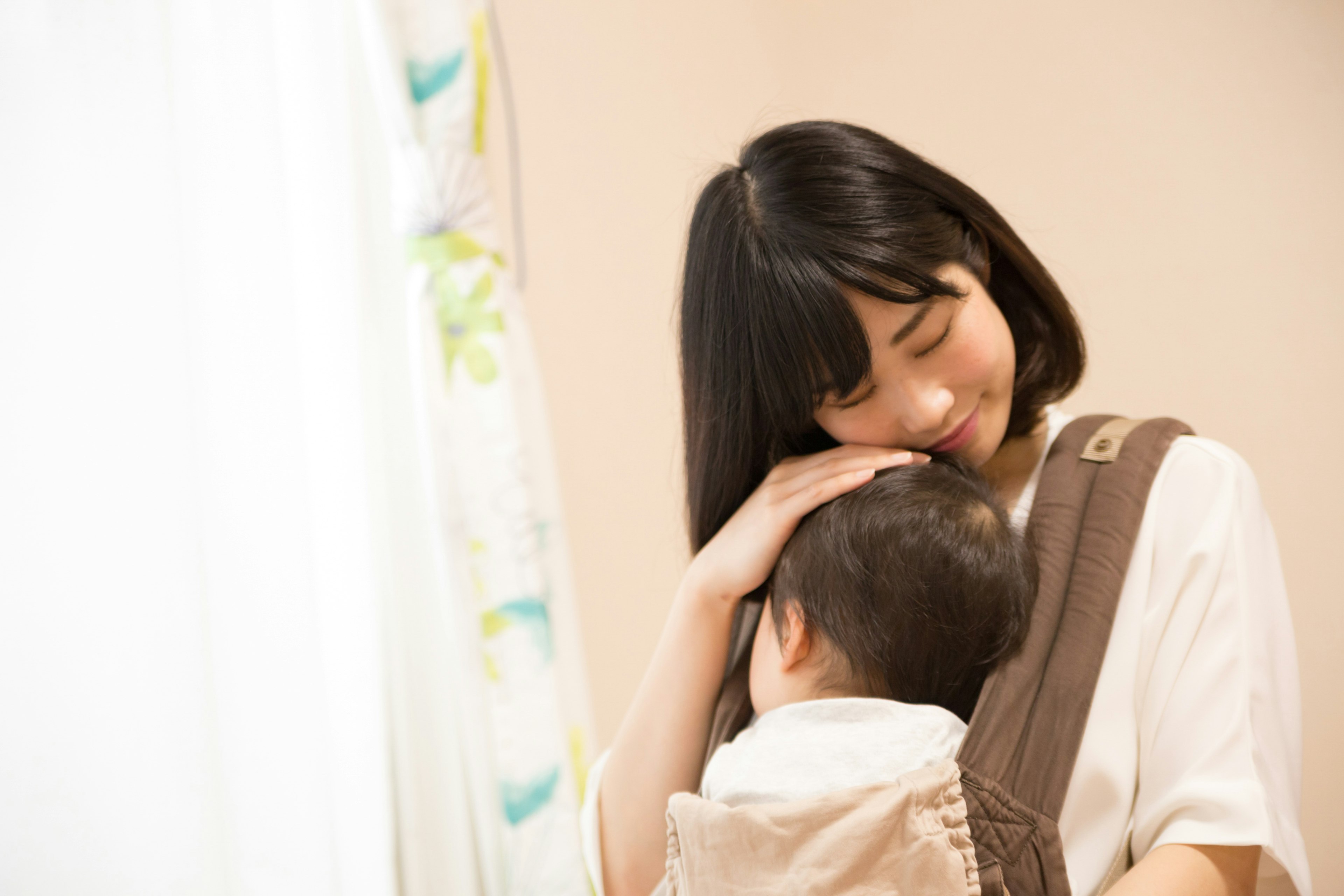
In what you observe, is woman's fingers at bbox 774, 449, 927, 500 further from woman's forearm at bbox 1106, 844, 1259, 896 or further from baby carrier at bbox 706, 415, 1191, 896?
woman's forearm at bbox 1106, 844, 1259, 896

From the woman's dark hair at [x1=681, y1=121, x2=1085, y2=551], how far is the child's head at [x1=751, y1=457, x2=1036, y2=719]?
0.16 m

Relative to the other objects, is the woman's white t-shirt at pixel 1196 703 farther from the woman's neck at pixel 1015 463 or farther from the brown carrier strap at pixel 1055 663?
the woman's neck at pixel 1015 463

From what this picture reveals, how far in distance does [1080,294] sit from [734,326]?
153 cm

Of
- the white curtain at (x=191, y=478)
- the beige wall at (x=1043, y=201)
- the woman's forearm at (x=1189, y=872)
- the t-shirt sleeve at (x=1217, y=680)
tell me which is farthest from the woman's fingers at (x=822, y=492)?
the beige wall at (x=1043, y=201)

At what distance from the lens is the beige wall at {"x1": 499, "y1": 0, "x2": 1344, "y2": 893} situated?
75.2 inches

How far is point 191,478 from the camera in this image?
4.02 feet

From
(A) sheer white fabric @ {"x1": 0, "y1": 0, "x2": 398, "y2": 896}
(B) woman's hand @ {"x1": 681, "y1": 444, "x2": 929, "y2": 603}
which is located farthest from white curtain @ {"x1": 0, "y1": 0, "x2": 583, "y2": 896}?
(B) woman's hand @ {"x1": 681, "y1": 444, "x2": 929, "y2": 603}

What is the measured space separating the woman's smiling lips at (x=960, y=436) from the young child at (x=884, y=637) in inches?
3.5

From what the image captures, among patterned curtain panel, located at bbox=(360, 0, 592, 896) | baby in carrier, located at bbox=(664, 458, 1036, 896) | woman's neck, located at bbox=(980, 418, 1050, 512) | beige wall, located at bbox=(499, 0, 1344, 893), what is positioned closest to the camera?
baby in carrier, located at bbox=(664, 458, 1036, 896)

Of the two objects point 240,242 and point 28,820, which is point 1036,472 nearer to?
point 240,242

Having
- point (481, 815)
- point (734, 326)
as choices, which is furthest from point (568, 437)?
point (734, 326)

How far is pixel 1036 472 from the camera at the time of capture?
1.14 meters

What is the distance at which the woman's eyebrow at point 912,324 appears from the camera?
3.29 ft

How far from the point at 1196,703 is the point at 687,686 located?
1.85ft
